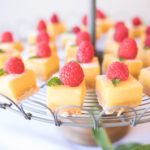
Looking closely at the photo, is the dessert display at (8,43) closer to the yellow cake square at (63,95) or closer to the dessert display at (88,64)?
the dessert display at (88,64)

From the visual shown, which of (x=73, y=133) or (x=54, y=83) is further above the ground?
(x=54, y=83)

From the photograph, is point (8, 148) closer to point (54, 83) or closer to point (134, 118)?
point (54, 83)

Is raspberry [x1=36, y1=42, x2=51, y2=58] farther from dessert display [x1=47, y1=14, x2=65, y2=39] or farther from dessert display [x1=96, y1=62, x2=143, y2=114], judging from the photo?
dessert display [x1=47, y1=14, x2=65, y2=39]

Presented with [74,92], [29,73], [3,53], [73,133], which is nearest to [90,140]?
[73,133]

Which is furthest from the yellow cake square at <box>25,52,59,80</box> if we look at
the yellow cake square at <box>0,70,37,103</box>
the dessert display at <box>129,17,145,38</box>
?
the dessert display at <box>129,17,145,38</box>

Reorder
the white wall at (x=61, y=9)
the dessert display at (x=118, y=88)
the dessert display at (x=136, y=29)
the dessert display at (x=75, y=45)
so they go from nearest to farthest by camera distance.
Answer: the dessert display at (x=118, y=88), the dessert display at (x=75, y=45), the dessert display at (x=136, y=29), the white wall at (x=61, y=9)

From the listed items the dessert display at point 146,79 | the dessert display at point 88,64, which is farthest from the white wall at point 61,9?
the dessert display at point 146,79

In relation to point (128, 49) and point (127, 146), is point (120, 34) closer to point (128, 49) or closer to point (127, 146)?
point (128, 49)
